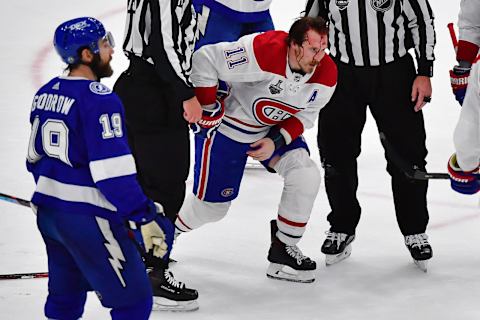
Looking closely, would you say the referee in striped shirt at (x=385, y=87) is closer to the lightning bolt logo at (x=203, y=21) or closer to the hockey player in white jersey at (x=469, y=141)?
the lightning bolt logo at (x=203, y=21)

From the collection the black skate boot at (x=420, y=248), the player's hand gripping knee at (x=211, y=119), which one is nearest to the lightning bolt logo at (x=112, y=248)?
the player's hand gripping knee at (x=211, y=119)

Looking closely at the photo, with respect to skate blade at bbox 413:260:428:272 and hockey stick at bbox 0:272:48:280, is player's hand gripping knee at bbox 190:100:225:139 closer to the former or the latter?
hockey stick at bbox 0:272:48:280

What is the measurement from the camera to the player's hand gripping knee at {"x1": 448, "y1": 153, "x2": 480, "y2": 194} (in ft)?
9.56

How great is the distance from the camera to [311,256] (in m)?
3.64

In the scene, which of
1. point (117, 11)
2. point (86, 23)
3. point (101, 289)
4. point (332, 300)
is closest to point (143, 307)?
point (101, 289)

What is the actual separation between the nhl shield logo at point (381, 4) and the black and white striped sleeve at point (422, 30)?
2.2 inches

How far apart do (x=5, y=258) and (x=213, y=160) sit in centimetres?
78

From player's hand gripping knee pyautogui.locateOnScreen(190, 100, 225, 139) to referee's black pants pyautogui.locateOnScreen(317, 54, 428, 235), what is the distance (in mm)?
482

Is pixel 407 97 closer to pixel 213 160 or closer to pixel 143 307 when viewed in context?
pixel 213 160

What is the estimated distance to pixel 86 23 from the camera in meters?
2.36

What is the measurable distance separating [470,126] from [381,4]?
2.51 feet

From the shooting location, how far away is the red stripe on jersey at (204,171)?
3.33 meters

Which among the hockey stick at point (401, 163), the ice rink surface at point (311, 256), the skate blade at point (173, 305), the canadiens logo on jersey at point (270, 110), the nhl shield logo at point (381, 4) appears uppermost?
the nhl shield logo at point (381, 4)

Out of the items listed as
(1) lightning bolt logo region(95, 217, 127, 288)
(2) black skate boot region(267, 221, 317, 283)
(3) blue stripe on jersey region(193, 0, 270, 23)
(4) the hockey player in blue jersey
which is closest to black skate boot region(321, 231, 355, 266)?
(2) black skate boot region(267, 221, 317, 283)
